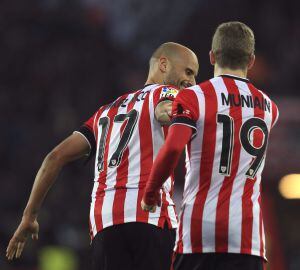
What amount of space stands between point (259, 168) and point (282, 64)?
11.5 metres

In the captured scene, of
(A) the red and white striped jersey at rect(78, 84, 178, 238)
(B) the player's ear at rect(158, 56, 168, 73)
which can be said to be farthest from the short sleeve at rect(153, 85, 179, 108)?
(B) the player's ear at rect(158, 56, 168, 73)

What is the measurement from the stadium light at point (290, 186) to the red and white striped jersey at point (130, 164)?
6417mm

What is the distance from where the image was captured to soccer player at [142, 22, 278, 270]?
434cm

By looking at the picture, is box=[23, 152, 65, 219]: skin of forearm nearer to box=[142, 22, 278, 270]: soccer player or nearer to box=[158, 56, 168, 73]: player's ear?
box=[158, 56, 168, 73]: player's ear

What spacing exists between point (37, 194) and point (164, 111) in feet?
3.17

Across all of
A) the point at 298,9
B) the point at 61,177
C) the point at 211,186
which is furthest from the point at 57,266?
the point at 211,186

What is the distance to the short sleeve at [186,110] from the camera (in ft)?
14.2

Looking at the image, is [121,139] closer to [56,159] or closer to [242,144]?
[56,159]

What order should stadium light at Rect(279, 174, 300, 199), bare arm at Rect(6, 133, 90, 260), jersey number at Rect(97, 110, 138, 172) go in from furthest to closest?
stadium light at Rect(279, 174, 300, 199) → bare arm at Rect(6, 133, 90, 260) → jersey number at Rect(97, 110, 138, 172)

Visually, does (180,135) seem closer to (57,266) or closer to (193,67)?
(193,67)

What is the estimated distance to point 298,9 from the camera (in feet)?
55.8

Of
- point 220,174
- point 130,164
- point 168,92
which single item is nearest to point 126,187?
point 130,164

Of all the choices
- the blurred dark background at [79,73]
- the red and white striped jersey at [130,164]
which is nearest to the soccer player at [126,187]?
the red and white striped jersey at [130,164]

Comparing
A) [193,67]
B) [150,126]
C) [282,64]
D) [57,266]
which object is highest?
[282,64]
